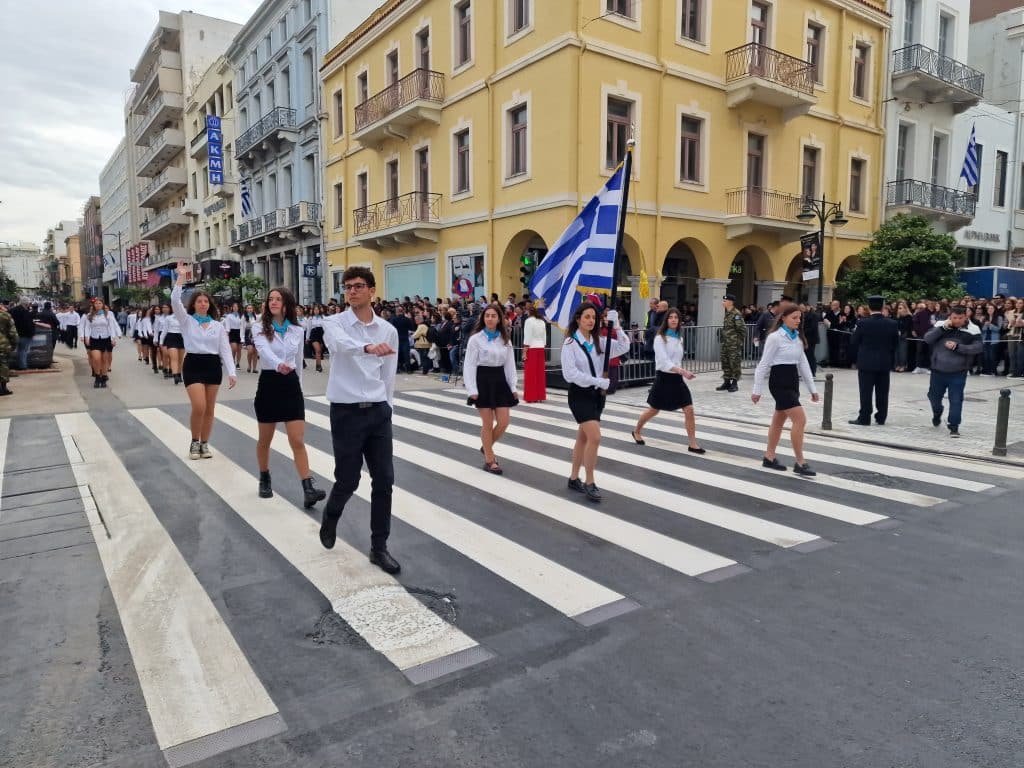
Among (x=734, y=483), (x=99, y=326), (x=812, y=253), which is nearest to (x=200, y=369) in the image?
(x=734, y=483)

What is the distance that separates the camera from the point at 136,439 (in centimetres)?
918

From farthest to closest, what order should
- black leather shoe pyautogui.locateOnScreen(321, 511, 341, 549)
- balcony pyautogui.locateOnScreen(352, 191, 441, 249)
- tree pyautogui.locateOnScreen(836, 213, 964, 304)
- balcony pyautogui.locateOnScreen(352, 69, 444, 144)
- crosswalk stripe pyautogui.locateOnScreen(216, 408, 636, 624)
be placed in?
1. balcony pyautogui.locateOnScreen(352, 191, 441, 249)
2. balcony pyautogui.locateOnScreen(352, 69, 444, 144)
3. tree pyautogui.locateOnScreen(836, 213, 964, 304)
4. black leather shoe pyautogui.locateOnScreen(321, 511, 341, 549)
5. crosswalk stripe pyautogui.locateOnScreen(216, 408, 636, 624)

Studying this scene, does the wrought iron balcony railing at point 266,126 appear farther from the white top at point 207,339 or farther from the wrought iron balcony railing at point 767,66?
the white top at point 207,339

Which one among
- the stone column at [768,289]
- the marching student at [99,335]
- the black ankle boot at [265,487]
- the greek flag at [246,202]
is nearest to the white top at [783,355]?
the black ankle boot at [265,487]

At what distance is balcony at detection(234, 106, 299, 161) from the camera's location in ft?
106

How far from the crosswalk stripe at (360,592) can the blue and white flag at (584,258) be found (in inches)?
159

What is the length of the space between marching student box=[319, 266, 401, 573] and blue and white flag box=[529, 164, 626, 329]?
3891 millimetres

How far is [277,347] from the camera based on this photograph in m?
6.21

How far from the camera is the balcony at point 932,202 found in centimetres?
2552

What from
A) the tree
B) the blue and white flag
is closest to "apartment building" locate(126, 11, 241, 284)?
the tree

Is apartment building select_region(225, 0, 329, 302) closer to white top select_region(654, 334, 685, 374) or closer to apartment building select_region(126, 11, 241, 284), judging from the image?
apartment building select_region(126, 11, 241, 284)

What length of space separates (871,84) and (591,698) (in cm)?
2771

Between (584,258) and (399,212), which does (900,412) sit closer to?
(584,258)

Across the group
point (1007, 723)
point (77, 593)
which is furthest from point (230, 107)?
point (1007, 723)
